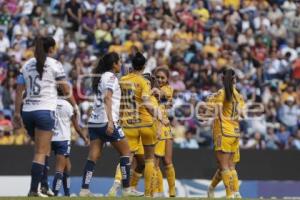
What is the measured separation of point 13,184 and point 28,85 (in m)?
7.81

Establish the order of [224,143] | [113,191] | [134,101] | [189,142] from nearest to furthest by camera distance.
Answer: [113,191] → [134,101] → [224,143] → [189,142]

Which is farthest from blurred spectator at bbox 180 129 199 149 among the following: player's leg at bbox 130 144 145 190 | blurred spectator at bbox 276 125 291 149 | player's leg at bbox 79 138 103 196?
player's leg at bbox 79 138 103 196

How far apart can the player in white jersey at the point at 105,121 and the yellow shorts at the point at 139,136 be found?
1048 mm

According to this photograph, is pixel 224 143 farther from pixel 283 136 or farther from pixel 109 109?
pixel 283 136

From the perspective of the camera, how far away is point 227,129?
61.5ft

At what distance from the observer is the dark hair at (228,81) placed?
1820 cm

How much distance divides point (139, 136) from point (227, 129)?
1785 mm

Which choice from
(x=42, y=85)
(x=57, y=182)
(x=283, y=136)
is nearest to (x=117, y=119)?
(x=42, y=85)

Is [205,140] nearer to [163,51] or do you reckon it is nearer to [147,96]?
[163,51]

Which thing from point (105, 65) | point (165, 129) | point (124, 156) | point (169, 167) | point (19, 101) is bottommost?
point (169, 167)

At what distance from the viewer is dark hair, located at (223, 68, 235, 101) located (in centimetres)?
1820

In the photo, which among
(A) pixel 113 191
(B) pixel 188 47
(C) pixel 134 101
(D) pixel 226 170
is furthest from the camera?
(B) pixel 188 47

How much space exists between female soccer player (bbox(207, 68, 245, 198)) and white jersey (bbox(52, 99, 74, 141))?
8.49 feet

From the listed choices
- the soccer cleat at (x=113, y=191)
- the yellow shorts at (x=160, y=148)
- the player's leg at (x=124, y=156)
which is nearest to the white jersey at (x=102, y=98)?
the player's leg at (x=124, y=156)
